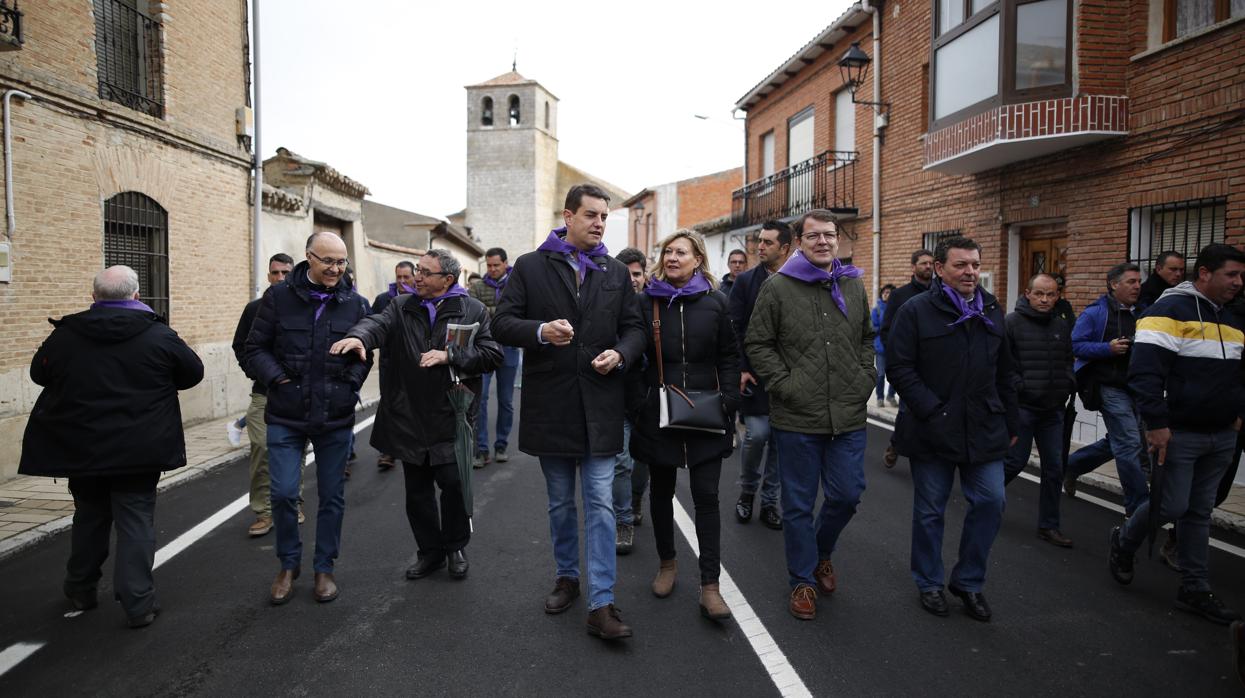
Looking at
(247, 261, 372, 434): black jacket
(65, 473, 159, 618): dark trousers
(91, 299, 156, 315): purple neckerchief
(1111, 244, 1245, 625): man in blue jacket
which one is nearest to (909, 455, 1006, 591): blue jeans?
(1111, 244, 1245, 625): man in blue jacket

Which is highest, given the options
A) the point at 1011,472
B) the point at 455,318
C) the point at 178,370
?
the point at 455,318

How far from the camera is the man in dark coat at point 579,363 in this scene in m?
3.81

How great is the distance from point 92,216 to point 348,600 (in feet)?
23.4

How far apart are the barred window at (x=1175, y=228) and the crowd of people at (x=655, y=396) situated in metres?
4.69

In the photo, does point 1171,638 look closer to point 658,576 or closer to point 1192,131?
point 658,576

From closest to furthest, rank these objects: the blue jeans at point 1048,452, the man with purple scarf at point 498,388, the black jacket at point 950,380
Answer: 1. the black jacket at point 950,380
2. the blue jeans at point 1048,452
3. the man with purple scarf at point 498,388

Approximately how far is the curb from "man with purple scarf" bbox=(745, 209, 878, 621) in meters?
3.59

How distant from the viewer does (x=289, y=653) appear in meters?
3.61

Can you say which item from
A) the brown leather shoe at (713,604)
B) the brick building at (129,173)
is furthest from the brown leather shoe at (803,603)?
the brick building at (129,173)

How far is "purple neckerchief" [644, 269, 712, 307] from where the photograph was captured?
162 inches

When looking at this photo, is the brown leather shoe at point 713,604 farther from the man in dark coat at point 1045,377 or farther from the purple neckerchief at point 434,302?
the man in dark coat at point 1045,377

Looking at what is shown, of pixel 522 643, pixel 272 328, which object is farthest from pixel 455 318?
pixel 522 643

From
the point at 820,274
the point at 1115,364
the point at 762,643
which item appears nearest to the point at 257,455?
the point at 762,643

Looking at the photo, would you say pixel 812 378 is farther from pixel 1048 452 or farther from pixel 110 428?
pixel 110 428
